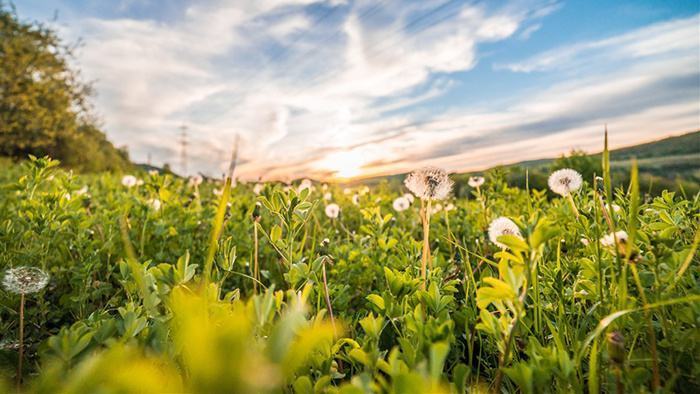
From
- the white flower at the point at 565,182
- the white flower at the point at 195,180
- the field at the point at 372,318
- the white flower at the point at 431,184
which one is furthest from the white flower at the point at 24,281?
the white flower at the point at 195,180

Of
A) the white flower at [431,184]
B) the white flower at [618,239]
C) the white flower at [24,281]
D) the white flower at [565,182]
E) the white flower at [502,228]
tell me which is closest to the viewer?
the white flower at [618,239]

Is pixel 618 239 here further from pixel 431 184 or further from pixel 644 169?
pixel 644 169

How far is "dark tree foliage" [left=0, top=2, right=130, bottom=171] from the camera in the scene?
3212 cm

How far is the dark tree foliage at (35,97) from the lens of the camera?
32.1m

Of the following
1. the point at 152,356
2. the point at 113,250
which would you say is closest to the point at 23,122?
the point at 113,250

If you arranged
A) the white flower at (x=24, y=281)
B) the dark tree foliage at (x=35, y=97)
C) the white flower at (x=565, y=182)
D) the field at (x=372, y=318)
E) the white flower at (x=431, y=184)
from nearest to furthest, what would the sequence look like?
the field at (x=372, y=318)
the white flower at (x=24, y=281)
the white flower at (x=431, y=184)
the white flower at (x=565, y=182)
the dark tree foliage at (x=35, y=97)

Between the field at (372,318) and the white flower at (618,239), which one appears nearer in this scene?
the field at (372,318)

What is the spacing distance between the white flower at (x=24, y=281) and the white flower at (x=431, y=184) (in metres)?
1.66

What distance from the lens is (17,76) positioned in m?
32.6

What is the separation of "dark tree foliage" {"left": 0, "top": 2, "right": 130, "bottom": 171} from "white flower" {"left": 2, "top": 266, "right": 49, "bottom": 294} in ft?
122

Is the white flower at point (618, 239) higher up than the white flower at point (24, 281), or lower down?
higher up

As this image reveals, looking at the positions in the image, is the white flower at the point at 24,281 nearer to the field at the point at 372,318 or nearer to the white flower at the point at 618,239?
the field at the point at 372,318

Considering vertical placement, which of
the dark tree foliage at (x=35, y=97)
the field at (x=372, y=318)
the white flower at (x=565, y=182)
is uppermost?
the dark tree foliage at (x=35, y=97)

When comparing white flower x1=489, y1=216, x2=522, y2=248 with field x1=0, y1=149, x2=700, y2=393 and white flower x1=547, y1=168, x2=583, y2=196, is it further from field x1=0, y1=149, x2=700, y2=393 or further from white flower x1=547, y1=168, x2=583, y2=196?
white flower x1=547, y1=168, x2=583, y2=196
